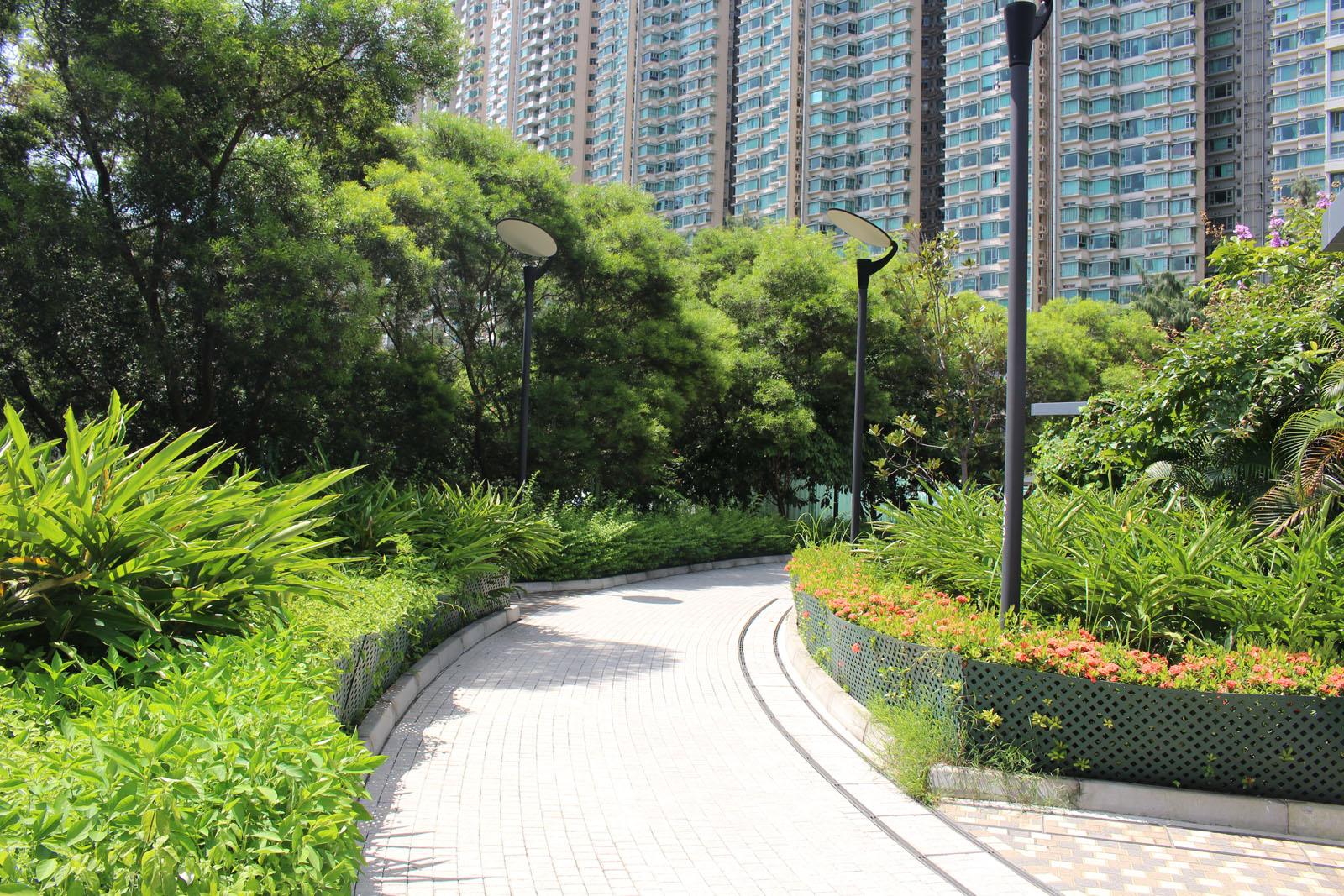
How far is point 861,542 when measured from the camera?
31.9 feet

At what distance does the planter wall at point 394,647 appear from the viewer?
18.2 feet

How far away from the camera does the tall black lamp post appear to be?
575 cm

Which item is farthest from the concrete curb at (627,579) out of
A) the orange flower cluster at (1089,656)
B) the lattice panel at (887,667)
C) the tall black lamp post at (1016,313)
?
the tall black lamp post at (1016,313)

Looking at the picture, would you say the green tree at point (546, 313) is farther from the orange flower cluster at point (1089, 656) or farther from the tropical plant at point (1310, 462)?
the tropical plant at point (1310, 462)

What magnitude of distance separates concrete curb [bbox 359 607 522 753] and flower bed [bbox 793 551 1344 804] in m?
3.58

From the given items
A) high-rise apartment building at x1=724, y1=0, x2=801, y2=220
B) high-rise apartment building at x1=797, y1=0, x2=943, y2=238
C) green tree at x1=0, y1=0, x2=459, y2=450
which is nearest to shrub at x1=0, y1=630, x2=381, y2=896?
green tree at x1=0, y1=0, x2=459, y2=450

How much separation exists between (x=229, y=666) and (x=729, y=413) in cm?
2002

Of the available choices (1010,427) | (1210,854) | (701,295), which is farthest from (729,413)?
(1210,854)

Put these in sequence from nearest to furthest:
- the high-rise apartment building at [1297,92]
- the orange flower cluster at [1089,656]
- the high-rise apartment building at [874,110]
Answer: the orange flower cluster at [1089,656], the high-rise apartment building at [1297,92], the high-rise apartment building at [874,110]

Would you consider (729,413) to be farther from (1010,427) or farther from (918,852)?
(918,852)

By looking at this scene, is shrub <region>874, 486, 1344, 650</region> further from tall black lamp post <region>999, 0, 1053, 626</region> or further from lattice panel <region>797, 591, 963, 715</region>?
lattice panel <region>797, 591, 963, 715</region>

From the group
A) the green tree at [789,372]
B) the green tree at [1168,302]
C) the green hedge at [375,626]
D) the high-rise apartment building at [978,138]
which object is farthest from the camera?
the high-rise apartment building at [978,138]

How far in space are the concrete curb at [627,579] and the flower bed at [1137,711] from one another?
24.3 ft

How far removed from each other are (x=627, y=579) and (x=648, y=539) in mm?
1061
